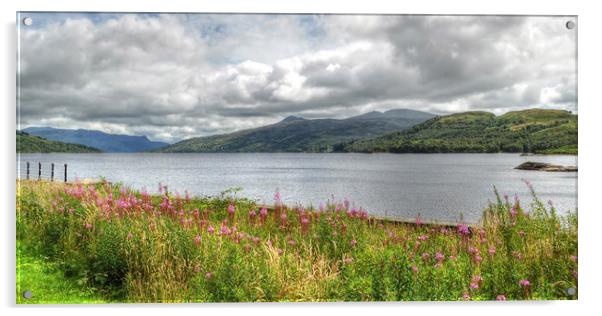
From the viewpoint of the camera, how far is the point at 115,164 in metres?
6.71

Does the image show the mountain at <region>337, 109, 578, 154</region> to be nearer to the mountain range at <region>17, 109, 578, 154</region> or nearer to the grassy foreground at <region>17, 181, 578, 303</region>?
the mountain range at <region>17, 109, 578, 154</region>

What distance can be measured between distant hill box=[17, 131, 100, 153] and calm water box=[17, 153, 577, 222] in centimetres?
11

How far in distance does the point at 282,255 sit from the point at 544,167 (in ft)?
11.6

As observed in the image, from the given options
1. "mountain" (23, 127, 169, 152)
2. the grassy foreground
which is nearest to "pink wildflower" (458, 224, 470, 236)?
the grassy foreground

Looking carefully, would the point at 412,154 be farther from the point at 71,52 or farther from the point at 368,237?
the point at 71,52

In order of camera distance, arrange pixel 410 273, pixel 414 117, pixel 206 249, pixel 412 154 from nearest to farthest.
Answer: pixel 410 273, pixel 206 249, pixel 414 117, pixel 412 154

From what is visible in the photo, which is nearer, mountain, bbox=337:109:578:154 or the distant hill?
the distant hill

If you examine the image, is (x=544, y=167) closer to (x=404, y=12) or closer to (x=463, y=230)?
(x=463, y=230)

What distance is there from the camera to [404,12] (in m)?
6.07

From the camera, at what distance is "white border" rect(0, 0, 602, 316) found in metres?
5.52

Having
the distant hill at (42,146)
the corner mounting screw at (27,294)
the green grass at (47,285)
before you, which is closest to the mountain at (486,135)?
the distant hill at (42,146)

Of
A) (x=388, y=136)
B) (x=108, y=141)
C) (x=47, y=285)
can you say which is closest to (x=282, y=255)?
(x=388, y=136)

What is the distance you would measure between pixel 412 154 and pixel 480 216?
1.23 metres
